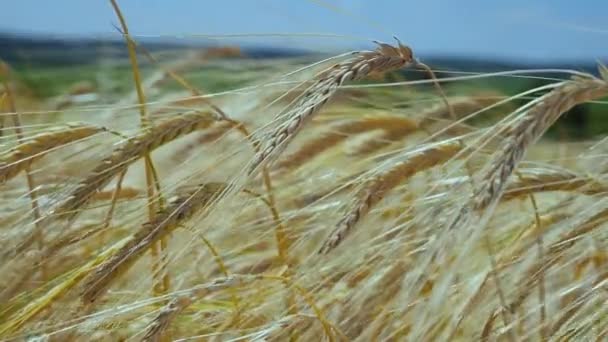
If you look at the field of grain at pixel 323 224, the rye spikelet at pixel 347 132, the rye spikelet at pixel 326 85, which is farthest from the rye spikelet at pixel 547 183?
the rye spikelet at pixel 347 132

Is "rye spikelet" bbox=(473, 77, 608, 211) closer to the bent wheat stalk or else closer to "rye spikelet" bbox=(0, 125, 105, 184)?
the bent wheat stalk

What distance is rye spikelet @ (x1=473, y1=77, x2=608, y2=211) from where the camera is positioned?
684 mm

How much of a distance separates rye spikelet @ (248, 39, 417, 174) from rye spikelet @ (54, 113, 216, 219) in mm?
176

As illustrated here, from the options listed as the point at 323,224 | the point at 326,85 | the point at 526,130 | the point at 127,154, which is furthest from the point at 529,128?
the point at 127,154

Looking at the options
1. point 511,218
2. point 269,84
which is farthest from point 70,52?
point 511,218

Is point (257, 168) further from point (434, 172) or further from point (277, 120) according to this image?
point (434, 172)

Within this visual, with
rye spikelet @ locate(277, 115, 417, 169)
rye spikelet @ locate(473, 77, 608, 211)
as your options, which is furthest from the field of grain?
rye spikelet @ locate(277, 115, 417, 169)

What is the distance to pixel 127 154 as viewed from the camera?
100cm

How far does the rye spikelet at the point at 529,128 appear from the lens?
0.68 meters

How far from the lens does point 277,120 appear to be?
34.3 inches

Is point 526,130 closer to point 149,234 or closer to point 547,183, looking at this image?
point 547,183

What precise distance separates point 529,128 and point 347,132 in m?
0.71

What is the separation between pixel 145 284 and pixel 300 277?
0.22 meters

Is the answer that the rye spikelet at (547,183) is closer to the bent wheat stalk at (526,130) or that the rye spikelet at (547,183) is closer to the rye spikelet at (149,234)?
the bent wheat stalk at (526,130)
